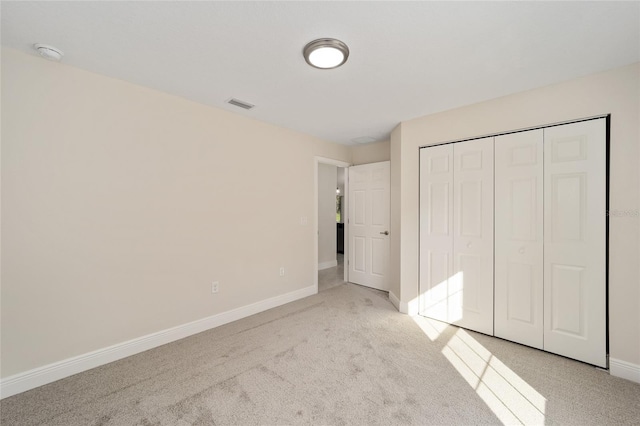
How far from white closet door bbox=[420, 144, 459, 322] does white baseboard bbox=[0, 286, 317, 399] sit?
84.7 inches

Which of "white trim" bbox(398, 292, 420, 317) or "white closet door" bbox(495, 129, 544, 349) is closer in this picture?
"white closet door" bbox(495, 129, 544, 349)

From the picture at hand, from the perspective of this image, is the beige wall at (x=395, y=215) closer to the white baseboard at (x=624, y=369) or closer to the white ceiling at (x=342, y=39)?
the white ceiling at (x=342, y=39)

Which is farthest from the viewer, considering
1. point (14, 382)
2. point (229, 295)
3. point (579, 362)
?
point (229, 295)

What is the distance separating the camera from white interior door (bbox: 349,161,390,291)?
4.30 m

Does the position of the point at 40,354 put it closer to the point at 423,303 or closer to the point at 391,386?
the point at 391,386

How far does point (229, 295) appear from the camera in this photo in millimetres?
3152

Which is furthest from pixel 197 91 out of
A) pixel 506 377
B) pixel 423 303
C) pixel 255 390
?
pixel 506 377

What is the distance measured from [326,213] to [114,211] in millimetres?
4316

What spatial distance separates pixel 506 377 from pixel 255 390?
1.99 metres

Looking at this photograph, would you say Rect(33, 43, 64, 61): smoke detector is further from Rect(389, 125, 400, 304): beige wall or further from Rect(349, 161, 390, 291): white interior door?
Rect(349, 161, 390, 291): white interior door

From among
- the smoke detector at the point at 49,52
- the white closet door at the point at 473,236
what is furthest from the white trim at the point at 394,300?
the smoke detector at the point at 49,52

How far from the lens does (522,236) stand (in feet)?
8.54

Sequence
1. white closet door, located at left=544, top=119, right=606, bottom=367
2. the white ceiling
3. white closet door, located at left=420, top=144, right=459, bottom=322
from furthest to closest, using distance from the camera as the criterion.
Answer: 1. white closet door, located at left=420, top=144, right=459, bottom=322
2. white closet door, located at left=544, top=119, right=606, bottom=367
3. the white ceiling

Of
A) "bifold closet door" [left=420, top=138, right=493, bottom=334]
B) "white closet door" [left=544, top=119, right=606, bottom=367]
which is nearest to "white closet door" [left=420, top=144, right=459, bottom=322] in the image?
"bifold closet door" [left=420, top=138, right=493, bottom=334]
